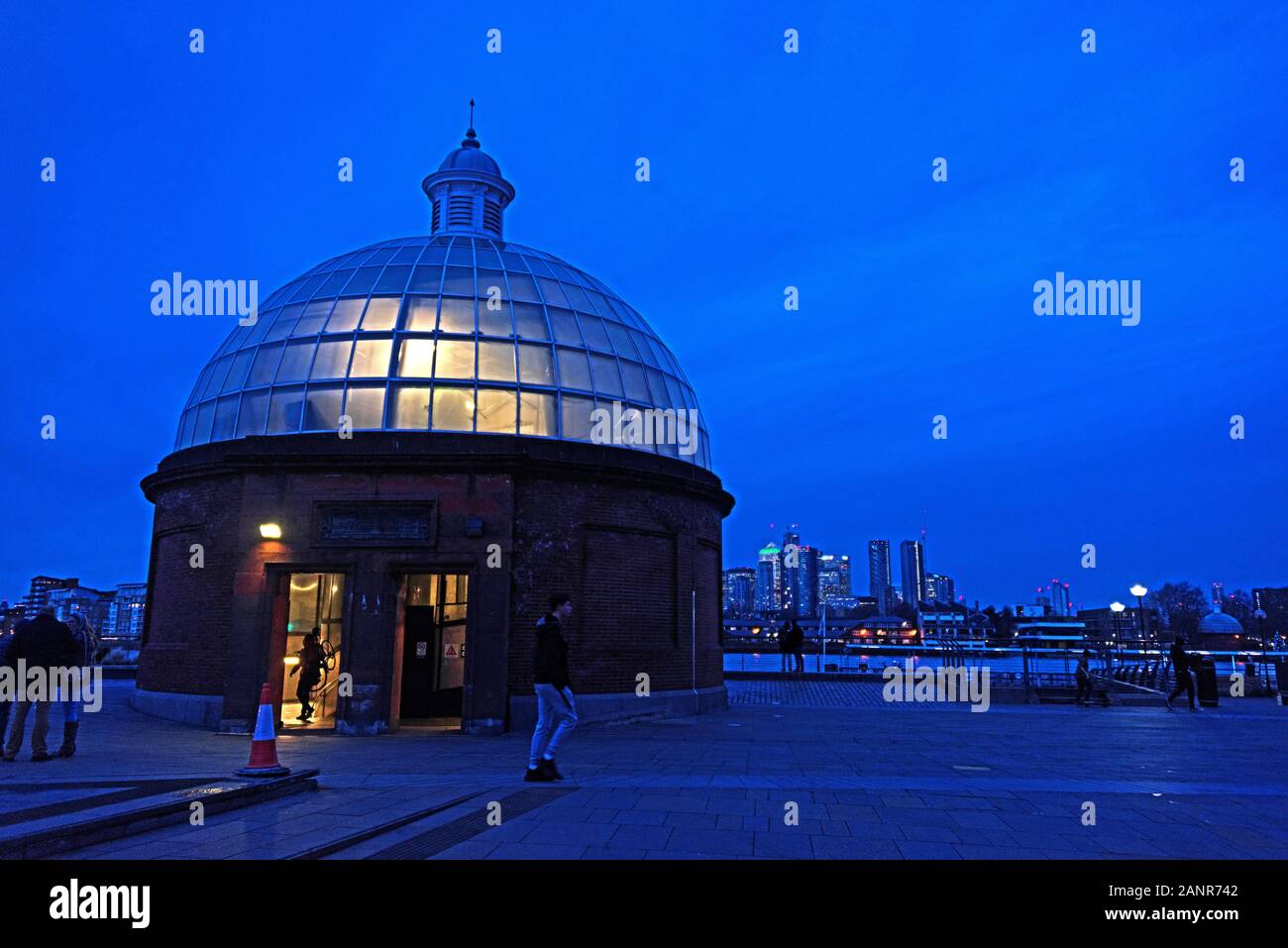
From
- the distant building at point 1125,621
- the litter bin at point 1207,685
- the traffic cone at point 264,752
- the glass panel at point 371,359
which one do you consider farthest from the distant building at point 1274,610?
the traffic cone at point 264,752

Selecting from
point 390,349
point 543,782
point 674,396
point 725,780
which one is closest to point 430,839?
point 543,782

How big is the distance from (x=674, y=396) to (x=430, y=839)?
54.5 ft

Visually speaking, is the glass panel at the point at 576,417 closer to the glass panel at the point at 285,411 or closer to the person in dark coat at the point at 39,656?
the glass panel at the point at 285,411

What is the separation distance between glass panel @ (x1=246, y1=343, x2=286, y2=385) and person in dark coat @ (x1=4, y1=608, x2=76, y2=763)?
861 cm

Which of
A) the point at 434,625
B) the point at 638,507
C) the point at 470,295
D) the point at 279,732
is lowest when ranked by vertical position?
the point at 279,732

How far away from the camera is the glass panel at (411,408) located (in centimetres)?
1745

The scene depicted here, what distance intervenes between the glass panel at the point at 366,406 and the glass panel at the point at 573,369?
4.05 meters

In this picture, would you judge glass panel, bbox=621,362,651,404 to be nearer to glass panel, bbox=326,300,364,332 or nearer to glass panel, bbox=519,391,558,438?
glass panel, bbox=519,391,558,438

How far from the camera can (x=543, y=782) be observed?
9656 mm

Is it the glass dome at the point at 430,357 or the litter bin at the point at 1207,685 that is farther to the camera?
the litter bin at the point at 1207,685
